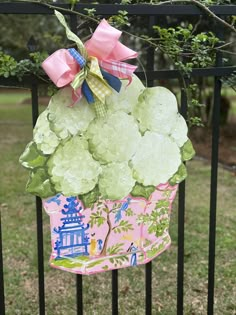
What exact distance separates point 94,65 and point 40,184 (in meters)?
0.49

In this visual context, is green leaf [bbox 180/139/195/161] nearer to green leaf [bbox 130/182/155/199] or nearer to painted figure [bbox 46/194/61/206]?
green leaf [bbox 130/182/155/199]

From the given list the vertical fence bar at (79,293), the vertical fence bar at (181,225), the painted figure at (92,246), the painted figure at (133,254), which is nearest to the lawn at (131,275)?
the vertical fence bar at (181,225)

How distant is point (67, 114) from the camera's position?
74.4 inches

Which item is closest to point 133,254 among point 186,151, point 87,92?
point 186,151

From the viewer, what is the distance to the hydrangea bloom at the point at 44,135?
6.15ft

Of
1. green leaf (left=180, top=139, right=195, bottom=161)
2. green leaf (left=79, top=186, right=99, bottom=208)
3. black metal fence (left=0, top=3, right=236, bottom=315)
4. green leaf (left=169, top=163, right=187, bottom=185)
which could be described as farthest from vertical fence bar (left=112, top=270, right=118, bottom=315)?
green leaf (left=180, top=139, right=195, bottom=161)

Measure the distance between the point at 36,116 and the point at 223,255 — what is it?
7.91 feet

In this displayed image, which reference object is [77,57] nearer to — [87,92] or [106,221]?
[87,92]

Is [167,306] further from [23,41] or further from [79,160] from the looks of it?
[23,41]

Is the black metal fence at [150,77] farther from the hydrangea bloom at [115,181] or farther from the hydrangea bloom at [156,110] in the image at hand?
the hydrangea bloom at [115,181]

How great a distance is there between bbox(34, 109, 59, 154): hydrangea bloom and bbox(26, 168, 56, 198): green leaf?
9cm

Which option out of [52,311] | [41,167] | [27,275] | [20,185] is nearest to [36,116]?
[41,167]

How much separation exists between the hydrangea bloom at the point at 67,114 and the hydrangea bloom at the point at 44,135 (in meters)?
0.02

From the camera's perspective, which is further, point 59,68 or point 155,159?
point 155,159
